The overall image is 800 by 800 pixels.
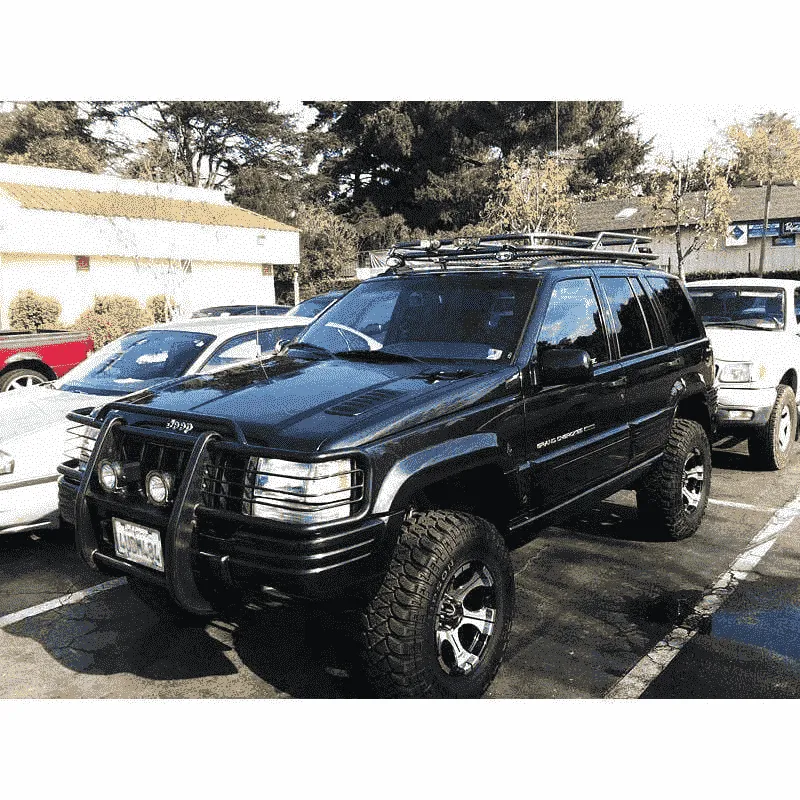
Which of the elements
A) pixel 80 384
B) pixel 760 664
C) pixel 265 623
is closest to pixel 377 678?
pixel 265 623

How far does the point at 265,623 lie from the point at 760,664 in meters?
2.48

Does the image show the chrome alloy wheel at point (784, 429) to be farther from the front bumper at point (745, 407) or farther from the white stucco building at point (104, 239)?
the white stucco building at point (104, 239)

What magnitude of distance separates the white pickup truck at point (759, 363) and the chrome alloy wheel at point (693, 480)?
1.36 metres

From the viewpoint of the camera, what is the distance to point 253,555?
280 centimetres

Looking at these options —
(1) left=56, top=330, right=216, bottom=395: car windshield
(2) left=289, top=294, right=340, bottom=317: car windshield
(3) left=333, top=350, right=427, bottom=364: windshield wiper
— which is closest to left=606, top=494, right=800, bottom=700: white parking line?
(3) left=333, top=350, right=427, bottom=364: windshield wiper

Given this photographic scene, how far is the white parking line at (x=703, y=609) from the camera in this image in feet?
11.3

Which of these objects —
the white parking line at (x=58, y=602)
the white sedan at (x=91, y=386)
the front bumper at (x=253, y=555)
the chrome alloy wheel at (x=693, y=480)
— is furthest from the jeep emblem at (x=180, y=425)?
the chrome alloy wheel at (x=693, y=480)

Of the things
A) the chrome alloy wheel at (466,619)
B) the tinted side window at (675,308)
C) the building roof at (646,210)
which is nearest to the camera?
the chrome alloy wheel at (466,619)

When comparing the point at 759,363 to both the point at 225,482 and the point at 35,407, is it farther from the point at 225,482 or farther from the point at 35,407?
the point at 35,407

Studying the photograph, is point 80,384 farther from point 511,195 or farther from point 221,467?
point 511,195

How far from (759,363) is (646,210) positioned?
33.0m

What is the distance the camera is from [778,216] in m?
35.7

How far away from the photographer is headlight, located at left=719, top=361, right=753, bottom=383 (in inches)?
279

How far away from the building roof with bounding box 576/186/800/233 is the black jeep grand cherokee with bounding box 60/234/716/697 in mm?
30632
